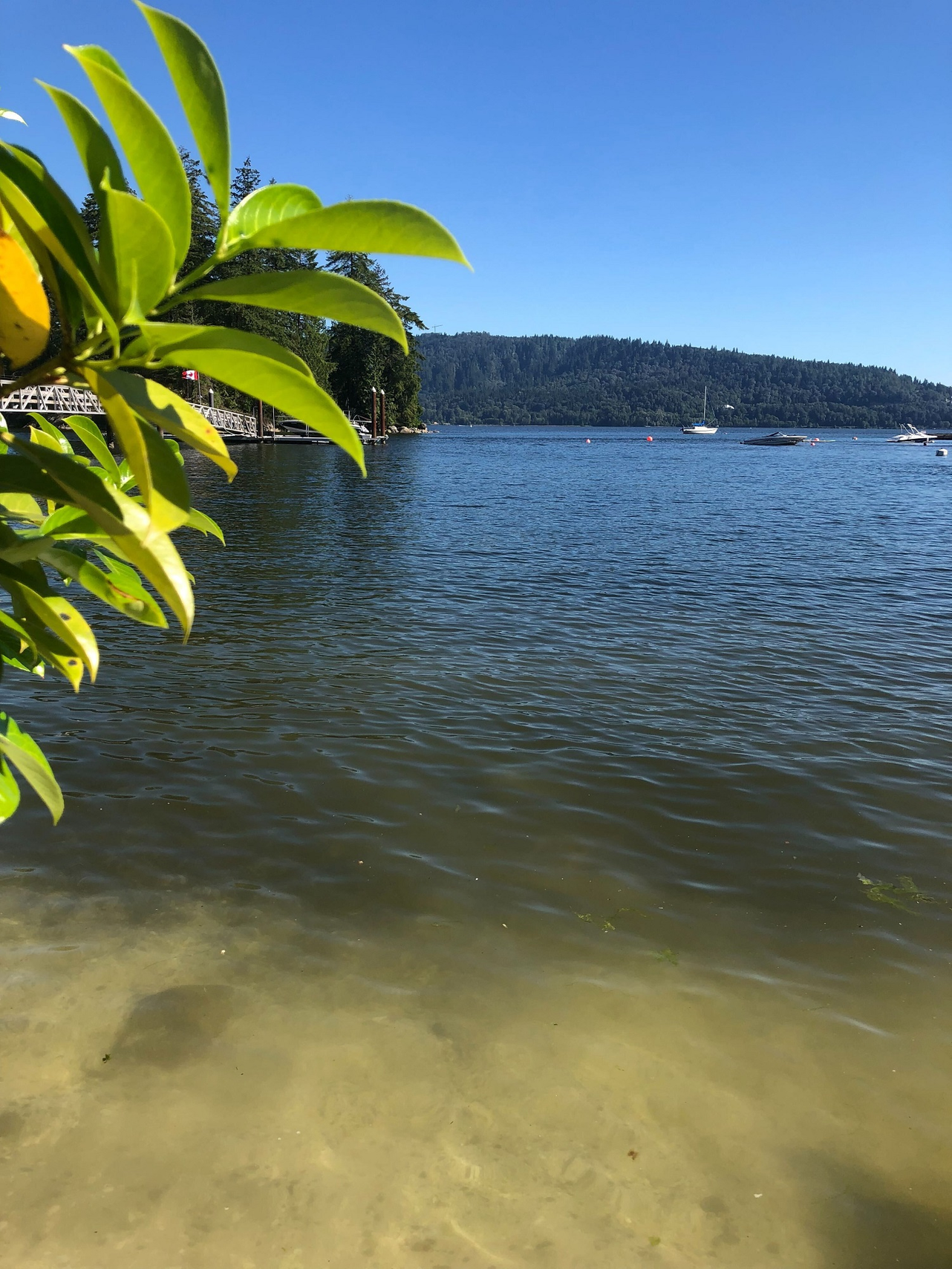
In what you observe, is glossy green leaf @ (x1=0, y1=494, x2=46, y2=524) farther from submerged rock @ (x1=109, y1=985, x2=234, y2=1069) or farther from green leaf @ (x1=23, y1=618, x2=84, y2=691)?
submerged rock @ (x1=109, y1=985, x2=234, y2=1069)

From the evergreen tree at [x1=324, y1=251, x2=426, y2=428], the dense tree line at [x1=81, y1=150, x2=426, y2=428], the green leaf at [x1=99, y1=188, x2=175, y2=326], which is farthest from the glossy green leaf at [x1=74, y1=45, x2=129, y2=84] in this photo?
the evergreen tree at [x1=324, y1=251, x2=426, y2=428]

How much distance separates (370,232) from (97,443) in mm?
980

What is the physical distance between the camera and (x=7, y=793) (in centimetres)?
127

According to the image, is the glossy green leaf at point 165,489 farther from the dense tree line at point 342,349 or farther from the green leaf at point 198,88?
the dense tree line at point 342,349

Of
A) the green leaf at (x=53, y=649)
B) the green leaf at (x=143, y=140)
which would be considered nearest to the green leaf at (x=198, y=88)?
the green leaf at (x=143, y=140)

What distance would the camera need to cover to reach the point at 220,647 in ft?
30.7

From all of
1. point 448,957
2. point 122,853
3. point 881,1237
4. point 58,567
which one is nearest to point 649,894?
point 448,957

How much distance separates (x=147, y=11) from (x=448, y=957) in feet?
12.1

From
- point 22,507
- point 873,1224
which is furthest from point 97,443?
point 873,1224

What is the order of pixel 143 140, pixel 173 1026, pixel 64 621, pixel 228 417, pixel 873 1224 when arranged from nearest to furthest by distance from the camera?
pixel 143 140
pixel 64 621
pixel 873 1224
pixel 173 1026
pixel 228 417

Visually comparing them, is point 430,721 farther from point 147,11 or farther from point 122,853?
point 147,11

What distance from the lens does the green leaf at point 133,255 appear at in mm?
747

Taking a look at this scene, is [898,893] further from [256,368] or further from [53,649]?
[256,368]

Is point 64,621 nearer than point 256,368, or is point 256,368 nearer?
point 256,368
